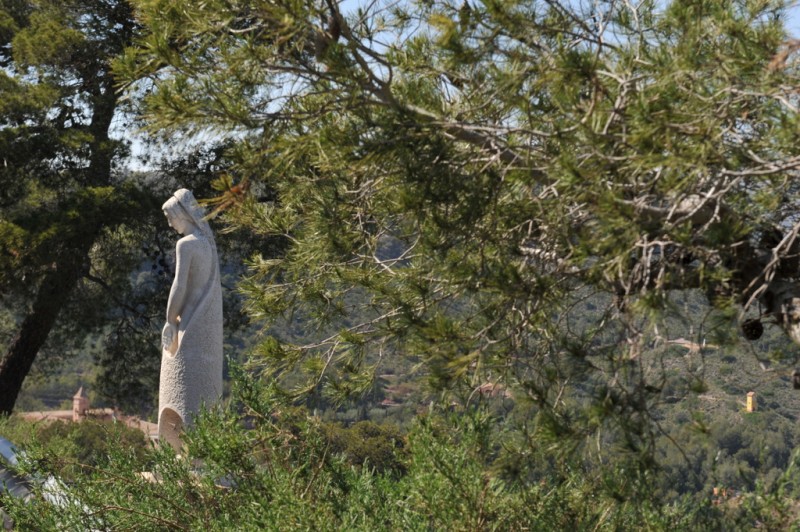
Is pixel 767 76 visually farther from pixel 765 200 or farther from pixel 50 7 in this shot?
pixel 50 7

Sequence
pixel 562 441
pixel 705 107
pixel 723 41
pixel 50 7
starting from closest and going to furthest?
pixel 562 441 < pixel 705 107 < pixel 723 41 < pixel 50 7

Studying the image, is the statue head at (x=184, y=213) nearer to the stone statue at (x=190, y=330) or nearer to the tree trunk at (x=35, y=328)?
the stone statue at (x=190, y=330)

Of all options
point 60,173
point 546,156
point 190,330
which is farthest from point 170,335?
point 60,173

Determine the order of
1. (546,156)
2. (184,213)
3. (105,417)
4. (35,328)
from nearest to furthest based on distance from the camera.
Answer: (546,156), (184,213), (35,328), (105,417)

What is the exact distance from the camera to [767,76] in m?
2.81

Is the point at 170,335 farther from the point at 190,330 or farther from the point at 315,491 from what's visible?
the point at 315,491

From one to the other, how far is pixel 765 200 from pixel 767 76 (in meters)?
0.49

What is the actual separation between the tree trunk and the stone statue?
15.9 feet

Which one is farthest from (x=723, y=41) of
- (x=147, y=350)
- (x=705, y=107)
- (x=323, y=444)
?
(x=147, y=350)

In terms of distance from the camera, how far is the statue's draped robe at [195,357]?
6246mm

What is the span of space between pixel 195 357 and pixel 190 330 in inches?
6.9

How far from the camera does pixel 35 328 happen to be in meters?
11.4

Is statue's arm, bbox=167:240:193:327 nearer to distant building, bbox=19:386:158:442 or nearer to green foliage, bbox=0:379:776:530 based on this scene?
distant building, bbox=19:386:158:442

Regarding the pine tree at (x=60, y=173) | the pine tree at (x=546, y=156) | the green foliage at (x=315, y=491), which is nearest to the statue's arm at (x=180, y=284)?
the green foliage at (x=315, y=491)
